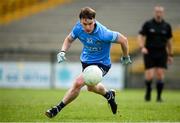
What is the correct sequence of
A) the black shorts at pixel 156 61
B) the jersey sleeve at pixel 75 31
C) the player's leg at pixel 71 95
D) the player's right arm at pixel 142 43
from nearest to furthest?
the player's leg at pixel 71 95 → the jersey sleeve at pixel 75 31 → the player's right arm at pixel 142 43 → the black shorts at pixel 156 61

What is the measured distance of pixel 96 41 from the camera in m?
11.2

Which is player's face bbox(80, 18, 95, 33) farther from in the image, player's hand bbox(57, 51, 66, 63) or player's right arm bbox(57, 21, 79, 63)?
player's hand bbox(57, 51, 66, 63)

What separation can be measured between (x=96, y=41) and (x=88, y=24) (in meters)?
0.49

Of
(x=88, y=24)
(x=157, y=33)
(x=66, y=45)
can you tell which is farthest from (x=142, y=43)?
(x=88, y=24)

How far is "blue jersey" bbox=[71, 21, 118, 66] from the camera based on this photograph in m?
11.2

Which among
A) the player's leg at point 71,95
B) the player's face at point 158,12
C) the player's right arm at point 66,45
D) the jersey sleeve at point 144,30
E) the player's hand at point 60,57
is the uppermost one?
the player's face at point 158,12

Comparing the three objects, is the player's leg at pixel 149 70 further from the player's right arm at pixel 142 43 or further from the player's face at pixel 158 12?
the player's face at pixel 158 12

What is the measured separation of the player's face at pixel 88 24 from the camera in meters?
10.8

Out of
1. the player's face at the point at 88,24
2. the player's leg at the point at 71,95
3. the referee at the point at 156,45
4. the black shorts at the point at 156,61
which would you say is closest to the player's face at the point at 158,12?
the referee at the point at 156,45

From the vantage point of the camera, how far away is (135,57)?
29.2m

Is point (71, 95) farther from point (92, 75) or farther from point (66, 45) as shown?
point (66, 45)

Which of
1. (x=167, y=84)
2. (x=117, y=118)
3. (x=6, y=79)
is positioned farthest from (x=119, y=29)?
(x=117, y=118)

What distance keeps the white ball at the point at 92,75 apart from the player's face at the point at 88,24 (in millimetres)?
641

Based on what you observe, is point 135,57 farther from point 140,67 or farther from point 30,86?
point 30,86
